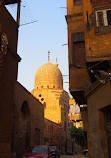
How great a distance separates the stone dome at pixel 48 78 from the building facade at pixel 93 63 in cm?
3152

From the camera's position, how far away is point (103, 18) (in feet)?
30.8

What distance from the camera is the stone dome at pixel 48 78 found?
44.6 metres

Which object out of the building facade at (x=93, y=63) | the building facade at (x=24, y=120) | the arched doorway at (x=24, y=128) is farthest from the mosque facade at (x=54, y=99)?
the building facade at (x=93, y=63)

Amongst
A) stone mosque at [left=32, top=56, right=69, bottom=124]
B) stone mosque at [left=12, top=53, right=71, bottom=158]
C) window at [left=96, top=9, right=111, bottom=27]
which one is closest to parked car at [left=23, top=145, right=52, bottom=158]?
window at [left=96, top=9, right=111, bottom=27]

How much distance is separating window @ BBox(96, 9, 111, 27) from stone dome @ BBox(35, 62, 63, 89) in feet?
115

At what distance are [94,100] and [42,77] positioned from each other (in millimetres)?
36964

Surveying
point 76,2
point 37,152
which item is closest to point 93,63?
point 37,152

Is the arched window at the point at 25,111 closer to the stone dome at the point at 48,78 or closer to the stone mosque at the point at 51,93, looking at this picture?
the stone mosque at the point at 51,93

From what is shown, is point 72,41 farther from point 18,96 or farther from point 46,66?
point 46,66

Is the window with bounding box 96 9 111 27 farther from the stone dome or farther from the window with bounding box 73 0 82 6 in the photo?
the stone dome

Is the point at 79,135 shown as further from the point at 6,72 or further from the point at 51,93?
the point at 6,72

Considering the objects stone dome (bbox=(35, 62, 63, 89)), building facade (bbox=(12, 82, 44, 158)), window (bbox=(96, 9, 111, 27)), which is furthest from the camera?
stone dome (bbox=(35, 62, 63, 89))

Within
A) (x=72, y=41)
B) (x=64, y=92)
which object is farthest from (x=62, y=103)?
(x=72, y=41)

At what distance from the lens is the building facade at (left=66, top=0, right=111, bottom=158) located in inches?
296
